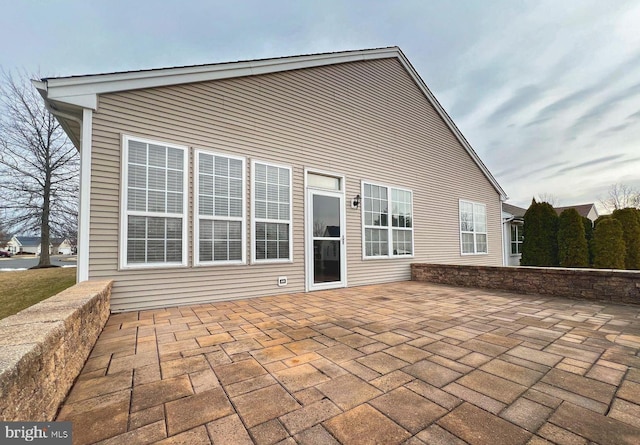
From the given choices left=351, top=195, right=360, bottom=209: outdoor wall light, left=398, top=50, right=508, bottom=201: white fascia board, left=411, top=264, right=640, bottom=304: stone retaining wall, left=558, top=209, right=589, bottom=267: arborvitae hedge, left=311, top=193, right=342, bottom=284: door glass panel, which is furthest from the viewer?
left=558, top=209, right=589, bottom=267: arborvitae hedge

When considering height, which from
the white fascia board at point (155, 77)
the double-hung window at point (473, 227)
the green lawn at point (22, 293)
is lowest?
the green lawn at point (22, 293)

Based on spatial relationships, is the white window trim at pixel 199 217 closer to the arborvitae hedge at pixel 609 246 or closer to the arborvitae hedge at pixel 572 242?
the arborvitae hedge at pixel 572 242

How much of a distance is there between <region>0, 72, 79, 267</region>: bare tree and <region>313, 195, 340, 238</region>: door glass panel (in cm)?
1450

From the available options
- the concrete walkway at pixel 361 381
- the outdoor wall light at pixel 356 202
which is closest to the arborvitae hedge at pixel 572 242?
the concrete walkway at pixel 361 381

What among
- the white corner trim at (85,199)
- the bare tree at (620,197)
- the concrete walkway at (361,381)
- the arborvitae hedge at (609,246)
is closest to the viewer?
the concrete walkway at (361,381)

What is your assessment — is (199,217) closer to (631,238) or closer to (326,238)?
(326,238)

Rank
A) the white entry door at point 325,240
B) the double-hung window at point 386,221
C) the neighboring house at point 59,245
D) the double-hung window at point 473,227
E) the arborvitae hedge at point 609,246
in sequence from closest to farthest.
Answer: the white entry door at point 325,240
the double-hung window at point 386,221
the arborvitae hedge at point 609,246
the double-hung window at point 473,227
the neighboring house at point 59,245

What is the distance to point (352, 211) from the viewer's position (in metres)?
6.26

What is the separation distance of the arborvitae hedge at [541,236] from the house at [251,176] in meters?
3.55

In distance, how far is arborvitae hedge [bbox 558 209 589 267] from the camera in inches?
330

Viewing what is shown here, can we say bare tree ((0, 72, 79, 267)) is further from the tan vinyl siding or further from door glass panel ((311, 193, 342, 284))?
door glass panel ((311, 193, 342, 284))

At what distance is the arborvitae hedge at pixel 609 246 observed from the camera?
812 centimetres

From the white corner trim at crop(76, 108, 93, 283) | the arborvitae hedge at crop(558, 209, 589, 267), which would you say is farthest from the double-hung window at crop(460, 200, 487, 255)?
the white corner trim at crop(76, 108, 93, 283)

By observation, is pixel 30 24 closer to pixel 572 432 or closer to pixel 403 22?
pixel 403 22
